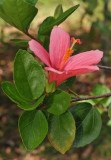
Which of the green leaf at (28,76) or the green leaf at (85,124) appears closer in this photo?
the green leaf at (28,76)

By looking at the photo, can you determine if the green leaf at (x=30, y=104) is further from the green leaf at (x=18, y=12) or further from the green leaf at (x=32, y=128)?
the green leaf at (x=18, y=12)

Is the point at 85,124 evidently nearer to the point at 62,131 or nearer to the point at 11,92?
the point at 62,131

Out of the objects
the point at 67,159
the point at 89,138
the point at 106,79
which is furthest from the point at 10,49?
the point at 89,138

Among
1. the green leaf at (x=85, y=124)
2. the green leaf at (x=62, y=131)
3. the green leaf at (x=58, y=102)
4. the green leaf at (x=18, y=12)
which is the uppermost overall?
the green leaf at (x=18, y=12)

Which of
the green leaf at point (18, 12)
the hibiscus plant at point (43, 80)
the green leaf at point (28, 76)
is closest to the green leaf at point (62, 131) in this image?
the hibiscus plant at point (43, 80)

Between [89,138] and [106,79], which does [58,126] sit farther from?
[106,79]
